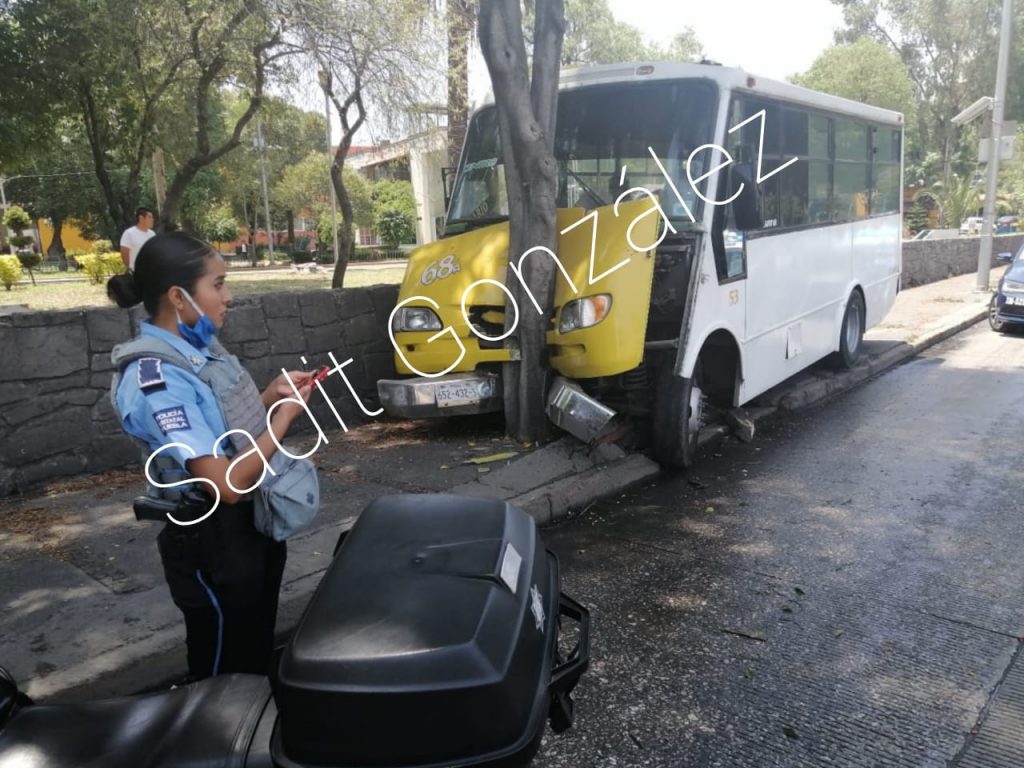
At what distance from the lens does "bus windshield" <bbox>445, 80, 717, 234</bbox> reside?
238 inches

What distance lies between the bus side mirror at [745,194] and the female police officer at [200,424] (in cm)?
451

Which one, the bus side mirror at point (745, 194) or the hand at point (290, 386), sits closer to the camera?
the hand at point (290, 386)

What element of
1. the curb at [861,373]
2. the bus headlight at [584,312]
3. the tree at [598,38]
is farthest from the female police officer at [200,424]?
the tree at [598,38]

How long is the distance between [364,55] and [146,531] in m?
9.31

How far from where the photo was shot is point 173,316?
7.18ft

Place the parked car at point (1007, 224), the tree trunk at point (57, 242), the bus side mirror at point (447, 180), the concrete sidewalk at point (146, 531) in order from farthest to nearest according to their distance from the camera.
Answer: the tree trunk at point (57, 242)
the parked car at point (1007, 224)
the bus side mirror at point (447, 180)
the concrete sidewalk at point (146, 531)

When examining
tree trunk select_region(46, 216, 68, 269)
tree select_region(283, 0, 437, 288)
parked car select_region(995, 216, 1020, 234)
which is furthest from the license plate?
tree trunk select_region(46, 216, 68, 269)

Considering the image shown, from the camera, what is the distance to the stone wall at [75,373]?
5266 millimetres

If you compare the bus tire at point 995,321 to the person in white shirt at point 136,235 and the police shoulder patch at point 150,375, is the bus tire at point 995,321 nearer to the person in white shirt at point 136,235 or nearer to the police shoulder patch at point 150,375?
the person in white shirt at point 136,235

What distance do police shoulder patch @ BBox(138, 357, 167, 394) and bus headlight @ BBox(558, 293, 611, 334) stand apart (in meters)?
3.67

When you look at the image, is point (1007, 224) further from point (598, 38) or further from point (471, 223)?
point (471, 223)

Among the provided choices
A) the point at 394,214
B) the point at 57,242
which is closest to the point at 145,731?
the point at 394,214

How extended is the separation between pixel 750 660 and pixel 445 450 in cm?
332

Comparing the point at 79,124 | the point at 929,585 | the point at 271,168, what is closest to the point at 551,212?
the point at 929,585
